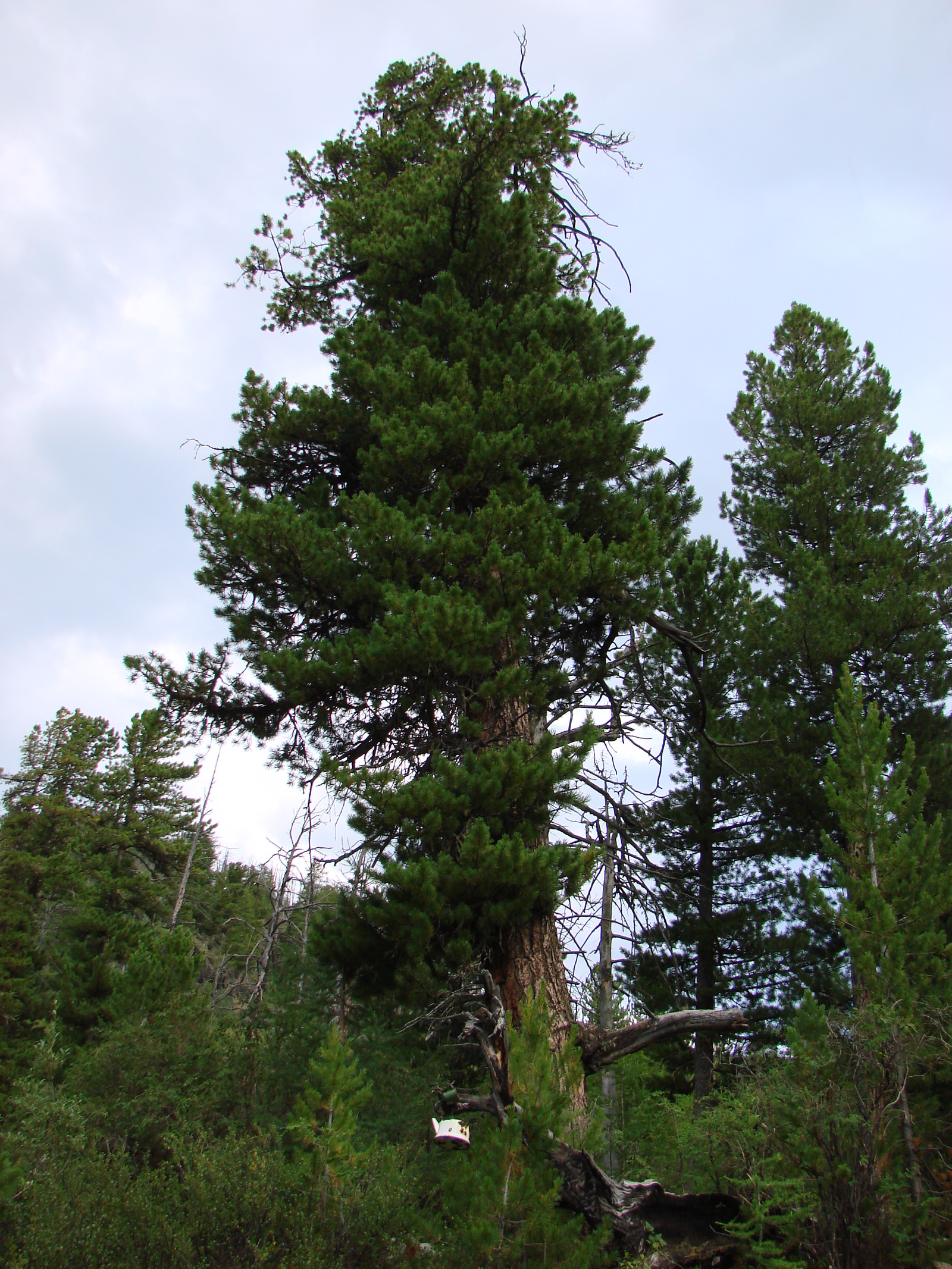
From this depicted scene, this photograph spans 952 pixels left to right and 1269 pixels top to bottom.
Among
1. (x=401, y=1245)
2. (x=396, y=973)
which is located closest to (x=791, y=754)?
(x=396, y=973)

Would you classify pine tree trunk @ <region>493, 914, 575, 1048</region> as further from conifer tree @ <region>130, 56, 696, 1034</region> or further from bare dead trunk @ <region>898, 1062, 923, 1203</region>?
bare dead trunk @ <region>898, 1062, 923, 1203</region>

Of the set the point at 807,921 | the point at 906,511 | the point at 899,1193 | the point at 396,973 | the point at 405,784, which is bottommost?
the point at 899,1193

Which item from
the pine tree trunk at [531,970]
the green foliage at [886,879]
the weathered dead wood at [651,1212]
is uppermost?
the green foliage at [886,879]

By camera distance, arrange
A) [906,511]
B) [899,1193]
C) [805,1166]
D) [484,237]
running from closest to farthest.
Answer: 1. [805,1166]
2. [899,1193]
3. [484,237]
4. [906,511]

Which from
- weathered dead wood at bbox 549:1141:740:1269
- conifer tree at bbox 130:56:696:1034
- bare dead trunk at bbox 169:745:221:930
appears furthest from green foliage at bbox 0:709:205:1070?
weathered dead wood at bbox 549:1141:740:1269

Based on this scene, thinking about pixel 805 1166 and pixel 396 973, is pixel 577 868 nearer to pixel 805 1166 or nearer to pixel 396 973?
pixel 396 973

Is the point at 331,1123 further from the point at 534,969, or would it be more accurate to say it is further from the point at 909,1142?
the point at 909,1142

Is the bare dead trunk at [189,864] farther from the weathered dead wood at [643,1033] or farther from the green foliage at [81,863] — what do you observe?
the weathered dead wood at [643,1033]

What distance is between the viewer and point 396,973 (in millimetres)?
5656

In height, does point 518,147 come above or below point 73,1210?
above

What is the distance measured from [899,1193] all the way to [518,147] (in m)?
10.3

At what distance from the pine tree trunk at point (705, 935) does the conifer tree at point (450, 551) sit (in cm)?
674

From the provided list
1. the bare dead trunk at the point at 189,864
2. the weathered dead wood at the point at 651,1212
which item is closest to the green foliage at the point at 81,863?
the bare dead trunk at the point at 189,864

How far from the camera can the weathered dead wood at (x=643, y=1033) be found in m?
5.43
